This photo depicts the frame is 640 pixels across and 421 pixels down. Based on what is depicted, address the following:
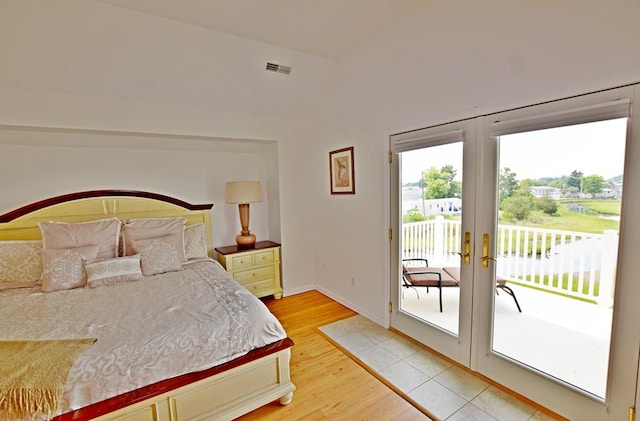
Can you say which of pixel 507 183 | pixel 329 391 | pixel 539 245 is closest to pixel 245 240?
pixel 329 391

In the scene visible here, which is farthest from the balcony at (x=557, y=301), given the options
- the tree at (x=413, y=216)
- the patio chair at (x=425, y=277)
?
the tree at (x=413, y=216)

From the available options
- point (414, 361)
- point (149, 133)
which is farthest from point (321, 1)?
point (414, 361)

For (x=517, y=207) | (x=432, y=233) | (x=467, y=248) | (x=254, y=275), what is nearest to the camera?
(x=517, y=207)

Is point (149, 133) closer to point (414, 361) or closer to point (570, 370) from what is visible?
point (414, 361)

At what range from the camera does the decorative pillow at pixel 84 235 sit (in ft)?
8.32

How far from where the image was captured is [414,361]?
2383 mm

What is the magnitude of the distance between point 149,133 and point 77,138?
710mm

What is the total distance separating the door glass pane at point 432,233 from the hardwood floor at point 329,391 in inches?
30.8

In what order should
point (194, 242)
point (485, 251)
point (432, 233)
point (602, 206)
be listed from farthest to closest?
point (194, 242) < point (432, 233) < point (485, 251) < point (602, 206)

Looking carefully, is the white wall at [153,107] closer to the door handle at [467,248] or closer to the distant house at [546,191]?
the door handle at [467,248]

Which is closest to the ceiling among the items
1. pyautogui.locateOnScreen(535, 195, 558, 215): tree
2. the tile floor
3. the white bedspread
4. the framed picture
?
the framed picture

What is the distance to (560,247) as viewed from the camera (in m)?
1.80

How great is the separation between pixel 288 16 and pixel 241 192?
1.89 m

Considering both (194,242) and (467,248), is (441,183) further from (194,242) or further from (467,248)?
(194,242)
